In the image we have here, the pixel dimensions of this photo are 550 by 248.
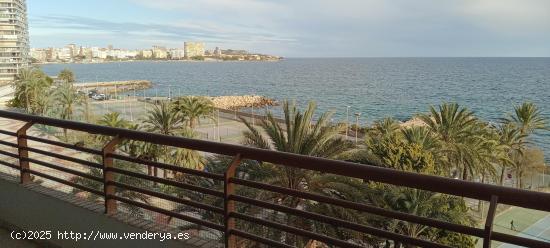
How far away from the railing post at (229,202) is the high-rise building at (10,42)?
87.2 metres

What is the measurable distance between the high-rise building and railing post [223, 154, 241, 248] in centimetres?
8719

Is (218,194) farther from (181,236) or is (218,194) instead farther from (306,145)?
(306,145)

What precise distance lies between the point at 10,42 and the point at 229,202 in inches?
3672

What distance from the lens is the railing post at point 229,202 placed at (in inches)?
110

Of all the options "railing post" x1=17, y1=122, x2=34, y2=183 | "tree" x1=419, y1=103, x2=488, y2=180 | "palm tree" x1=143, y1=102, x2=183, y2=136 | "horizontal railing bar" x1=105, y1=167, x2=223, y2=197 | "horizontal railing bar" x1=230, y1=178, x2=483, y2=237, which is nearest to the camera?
"horizontal railing bar" x1=230, y1=178, x2=483, y2=237

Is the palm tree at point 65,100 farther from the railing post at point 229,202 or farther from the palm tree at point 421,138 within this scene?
the railing post at point 229,202

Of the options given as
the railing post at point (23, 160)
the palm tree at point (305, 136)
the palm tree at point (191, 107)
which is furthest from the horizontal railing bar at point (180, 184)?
the palm tree at point (191, 107)

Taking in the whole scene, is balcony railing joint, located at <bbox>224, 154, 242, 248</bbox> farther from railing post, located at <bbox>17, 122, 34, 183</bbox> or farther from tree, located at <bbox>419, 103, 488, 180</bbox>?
tree, located at <bbox>419, 103, 488, 180</bbox>

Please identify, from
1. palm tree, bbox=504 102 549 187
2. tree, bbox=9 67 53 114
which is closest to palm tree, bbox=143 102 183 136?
palm tree, bbox=504 102 549 187

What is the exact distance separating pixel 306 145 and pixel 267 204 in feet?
37.9

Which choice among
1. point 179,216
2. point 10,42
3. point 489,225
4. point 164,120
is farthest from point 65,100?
point 489,225

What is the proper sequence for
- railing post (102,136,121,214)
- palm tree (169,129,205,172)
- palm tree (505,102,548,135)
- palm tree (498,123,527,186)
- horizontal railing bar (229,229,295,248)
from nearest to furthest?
1. horizontal railing bar (229,229,295,248)
2. railing post (102,136,121,214)
3. palm tree (169,129,205,172)
4. palm tree (498,123,527,186)
5. palm tree (505,102,548,135)

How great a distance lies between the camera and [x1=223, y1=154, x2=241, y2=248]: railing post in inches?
110

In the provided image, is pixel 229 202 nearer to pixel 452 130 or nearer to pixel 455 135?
pixel 455 135
